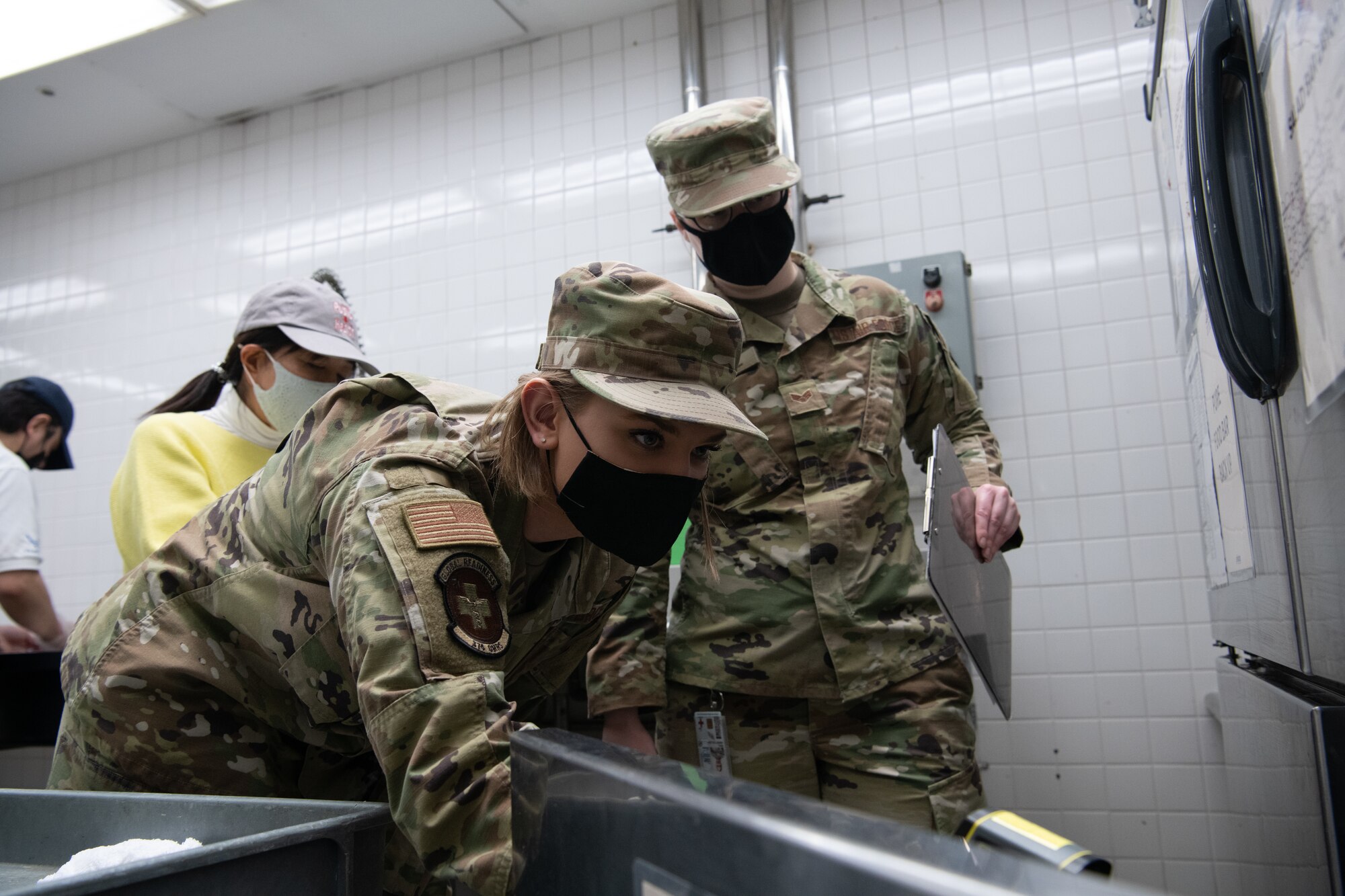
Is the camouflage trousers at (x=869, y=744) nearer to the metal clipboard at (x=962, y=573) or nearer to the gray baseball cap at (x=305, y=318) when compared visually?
the metal clipboard at (x=962, y=573)

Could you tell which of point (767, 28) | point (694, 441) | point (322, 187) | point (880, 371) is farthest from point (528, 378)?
point (322, 187)

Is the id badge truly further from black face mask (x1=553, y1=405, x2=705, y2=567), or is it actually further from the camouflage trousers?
black face mask (x1=553, y1=405, x2=705, y2=567)

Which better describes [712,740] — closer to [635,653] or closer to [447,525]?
[635,653]

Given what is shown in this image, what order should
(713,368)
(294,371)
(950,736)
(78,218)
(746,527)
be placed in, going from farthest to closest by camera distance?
(78,218) → (294,371) → (746,527) → (950,736) → (713,368)

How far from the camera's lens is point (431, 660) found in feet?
2.49

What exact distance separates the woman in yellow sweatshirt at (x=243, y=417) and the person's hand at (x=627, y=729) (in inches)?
35.6

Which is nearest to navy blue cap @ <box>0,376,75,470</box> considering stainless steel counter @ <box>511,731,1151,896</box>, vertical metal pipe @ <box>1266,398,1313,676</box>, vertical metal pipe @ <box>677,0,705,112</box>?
vertical metal pipe @ <box>677,0,705,112</box>

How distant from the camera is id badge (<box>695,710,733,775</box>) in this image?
1523mm

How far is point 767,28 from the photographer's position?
302cm

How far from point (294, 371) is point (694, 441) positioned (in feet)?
4.02

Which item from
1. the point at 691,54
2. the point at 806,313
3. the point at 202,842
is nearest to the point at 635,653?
the point at 806,313

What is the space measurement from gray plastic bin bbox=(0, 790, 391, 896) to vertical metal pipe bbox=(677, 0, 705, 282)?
247 cm

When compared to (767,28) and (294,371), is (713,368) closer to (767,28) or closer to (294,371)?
(294,371)

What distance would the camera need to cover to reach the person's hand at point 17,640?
2.60 meters
